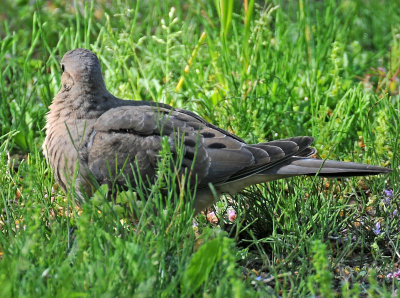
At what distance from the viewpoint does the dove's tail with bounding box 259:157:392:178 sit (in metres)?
3.52

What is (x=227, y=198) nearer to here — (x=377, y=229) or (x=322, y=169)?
(x=322, y=169)

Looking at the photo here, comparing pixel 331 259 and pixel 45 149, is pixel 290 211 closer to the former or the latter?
pixel 331 259

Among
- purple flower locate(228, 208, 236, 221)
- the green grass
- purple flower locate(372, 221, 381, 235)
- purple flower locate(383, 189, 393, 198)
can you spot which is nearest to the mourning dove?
the green grass

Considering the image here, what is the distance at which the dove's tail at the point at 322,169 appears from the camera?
3521 mm

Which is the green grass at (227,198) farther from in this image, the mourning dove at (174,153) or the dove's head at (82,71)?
the dove's head at (82,71)

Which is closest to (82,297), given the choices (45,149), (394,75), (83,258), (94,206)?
(83,258)

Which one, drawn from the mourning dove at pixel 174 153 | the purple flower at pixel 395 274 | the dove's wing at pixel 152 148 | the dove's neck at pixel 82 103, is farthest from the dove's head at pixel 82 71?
the purple flower at pixel 395 274

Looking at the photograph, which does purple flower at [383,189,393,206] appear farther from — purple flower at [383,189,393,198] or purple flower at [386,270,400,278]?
purple flower at [386,270,400,278]

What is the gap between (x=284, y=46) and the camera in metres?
5.20

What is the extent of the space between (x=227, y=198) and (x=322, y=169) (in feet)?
2.48

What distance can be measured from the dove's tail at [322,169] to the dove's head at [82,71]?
113 cm

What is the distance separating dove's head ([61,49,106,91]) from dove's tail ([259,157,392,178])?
1133 millimetres

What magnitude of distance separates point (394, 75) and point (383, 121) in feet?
3.06

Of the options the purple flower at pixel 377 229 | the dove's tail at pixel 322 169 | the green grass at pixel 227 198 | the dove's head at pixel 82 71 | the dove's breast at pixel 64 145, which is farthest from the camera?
the dove's head at pixel 82 71
